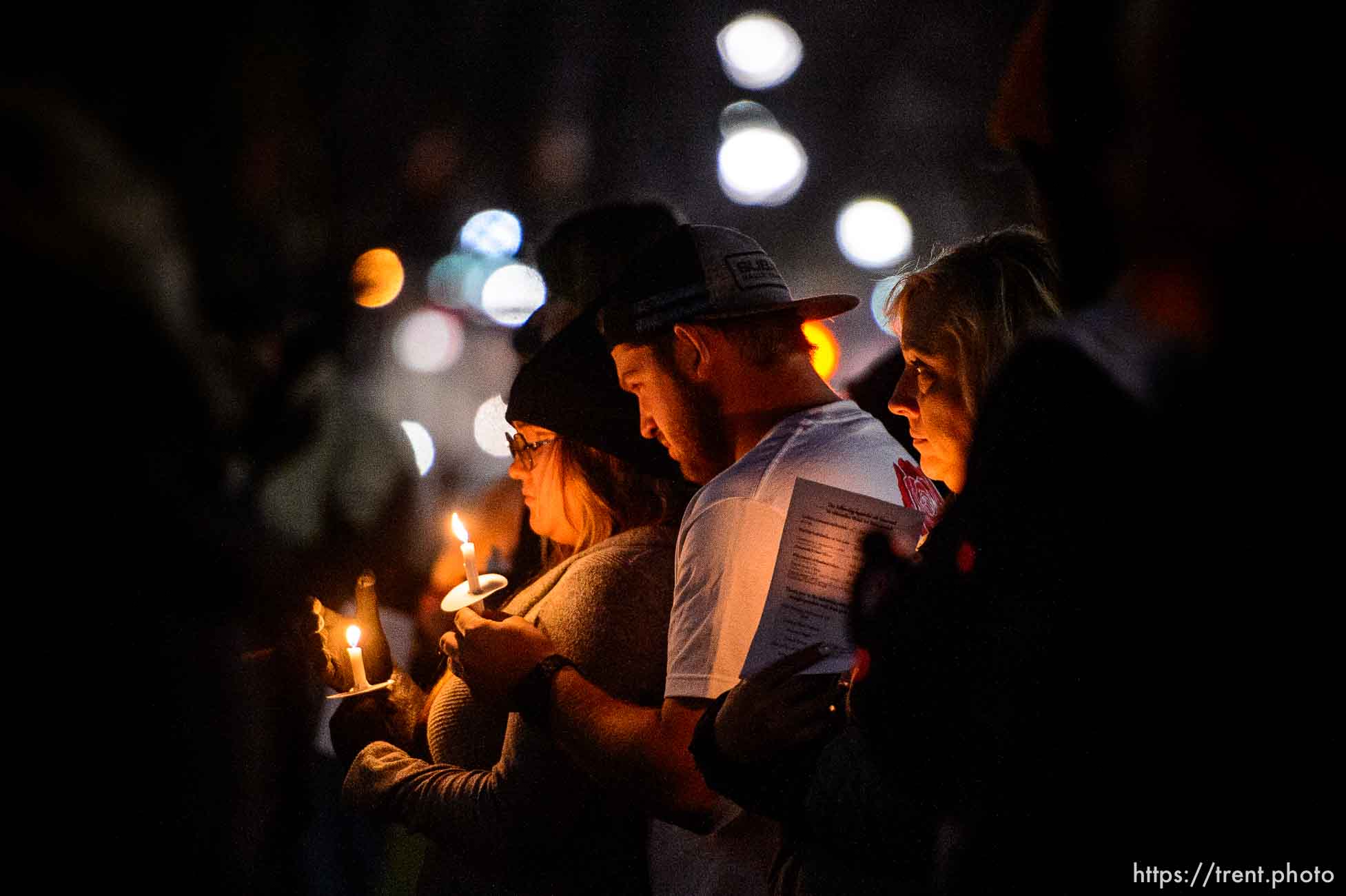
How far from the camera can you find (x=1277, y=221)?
72cm

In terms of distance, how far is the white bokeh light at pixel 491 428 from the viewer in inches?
292

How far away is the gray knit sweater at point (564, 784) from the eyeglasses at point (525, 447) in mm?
480

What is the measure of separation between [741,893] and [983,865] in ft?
3.03

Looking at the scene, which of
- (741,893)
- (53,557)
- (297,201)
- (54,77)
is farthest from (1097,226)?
(297,201)

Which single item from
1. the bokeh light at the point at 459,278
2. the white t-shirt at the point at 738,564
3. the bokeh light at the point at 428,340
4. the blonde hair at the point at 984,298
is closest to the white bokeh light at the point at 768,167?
the blonde hair at the point at 984,298

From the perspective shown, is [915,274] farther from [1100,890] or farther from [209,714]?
[209,714]

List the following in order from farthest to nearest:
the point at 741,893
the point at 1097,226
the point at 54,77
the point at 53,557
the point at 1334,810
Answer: the point at 54,77, the point at 53,557, the point at 741,893, the point at 1097,226, the point at 1334,810

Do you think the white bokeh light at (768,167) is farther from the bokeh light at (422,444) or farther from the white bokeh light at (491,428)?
the bokeh light at (422,444)

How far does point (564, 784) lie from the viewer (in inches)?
72.6

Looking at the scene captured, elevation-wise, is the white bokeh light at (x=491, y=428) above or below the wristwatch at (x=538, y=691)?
below

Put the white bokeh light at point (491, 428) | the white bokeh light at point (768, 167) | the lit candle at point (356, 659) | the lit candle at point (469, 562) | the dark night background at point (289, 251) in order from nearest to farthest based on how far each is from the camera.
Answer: the dark night background at point (289, 251), the lit candle at point (469, 562), the lit candle at point (356, 659), the white bokeh light at point (768, 167), the white bokeh light at point (491, 428)

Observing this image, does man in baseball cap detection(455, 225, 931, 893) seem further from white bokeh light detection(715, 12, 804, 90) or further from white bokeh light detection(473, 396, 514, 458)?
white bokeh light detection(473, 396, 514, 458)

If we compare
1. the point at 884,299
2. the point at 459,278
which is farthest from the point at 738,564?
the point at 459,278

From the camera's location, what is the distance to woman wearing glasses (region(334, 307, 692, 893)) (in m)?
1.83
